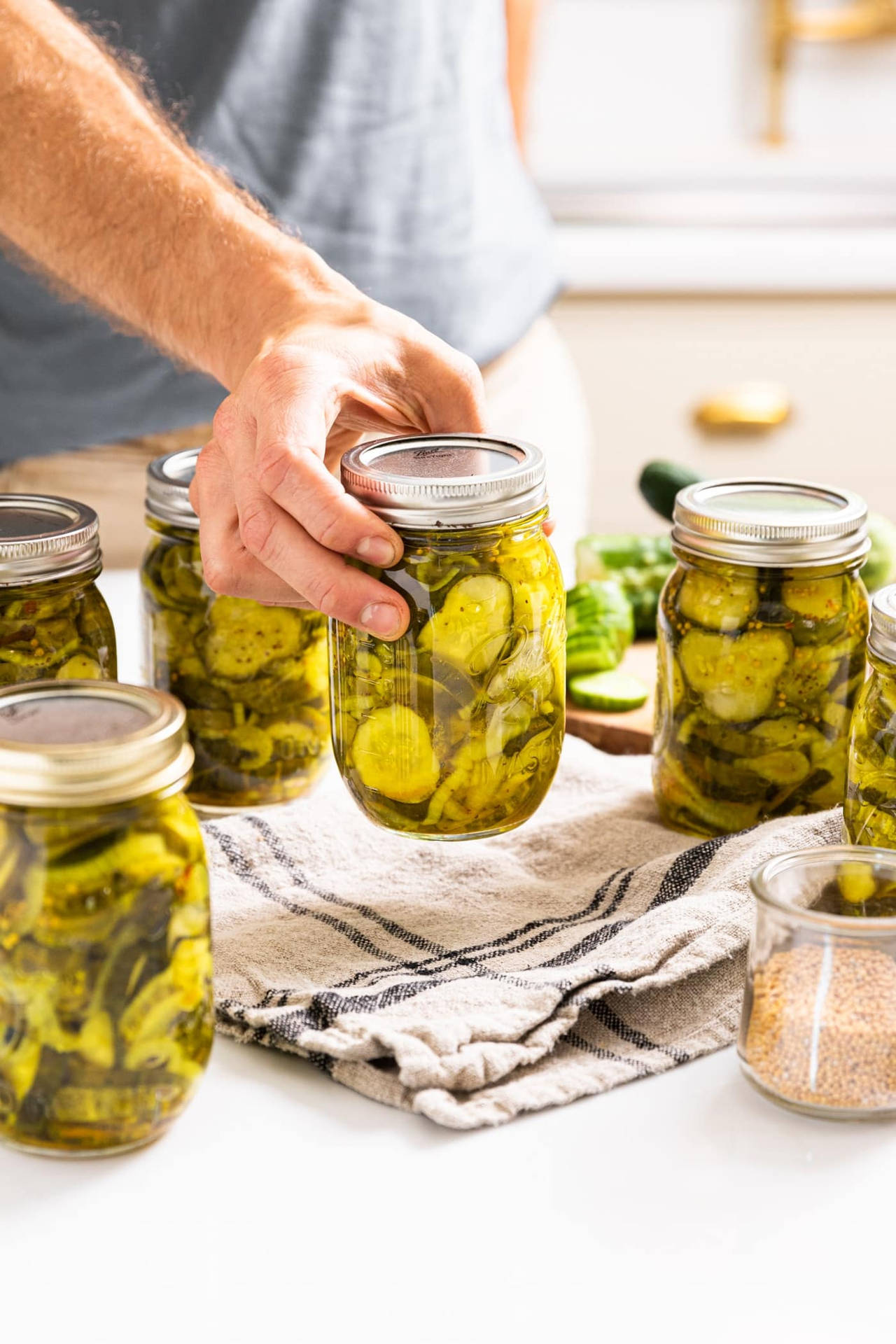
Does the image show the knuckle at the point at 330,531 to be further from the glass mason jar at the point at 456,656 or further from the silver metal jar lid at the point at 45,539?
the silver metal jar lid at the point at 45,539

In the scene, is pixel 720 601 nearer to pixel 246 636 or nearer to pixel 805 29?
pixel 246 636

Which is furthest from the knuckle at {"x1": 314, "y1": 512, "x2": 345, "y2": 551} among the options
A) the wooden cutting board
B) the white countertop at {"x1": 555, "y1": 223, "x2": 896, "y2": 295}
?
the white countertop at {"x1": 555, "y1": 223, "x2": 896, "y2": 295}

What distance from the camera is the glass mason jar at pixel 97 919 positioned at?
0.60 metres

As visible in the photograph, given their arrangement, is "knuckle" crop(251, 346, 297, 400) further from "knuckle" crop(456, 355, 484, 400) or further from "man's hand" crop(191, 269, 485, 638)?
"knuckle" crop(456, 355, 484, 400)

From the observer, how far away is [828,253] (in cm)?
275

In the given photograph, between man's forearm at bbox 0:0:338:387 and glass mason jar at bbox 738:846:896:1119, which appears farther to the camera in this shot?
man's forearm at bbox 0:0:338:387

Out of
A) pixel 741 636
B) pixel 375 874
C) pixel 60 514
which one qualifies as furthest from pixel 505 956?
pixel 60 514

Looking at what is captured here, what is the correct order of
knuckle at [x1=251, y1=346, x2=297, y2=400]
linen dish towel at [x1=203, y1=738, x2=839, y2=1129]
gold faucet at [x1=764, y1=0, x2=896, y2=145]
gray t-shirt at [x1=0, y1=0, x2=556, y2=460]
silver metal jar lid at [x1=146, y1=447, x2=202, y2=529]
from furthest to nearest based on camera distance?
gold faucet at [x1=764, y1=0, x2=896, y2=145] → gray t-shirt at [x1=0, y1=0, x2=556, y2=460] → silver metal jar lid at [x1=146, y1=447, x2=202, y2=529] → knuckle at [x1=251, y1=346, x2=297, y2=400] → linen dish towel at [x1=203, y1=738, x2=839, y2=1129]

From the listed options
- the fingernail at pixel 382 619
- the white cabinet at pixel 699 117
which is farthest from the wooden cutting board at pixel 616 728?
the white cabinet at pixel 699 117

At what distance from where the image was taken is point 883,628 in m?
0.78

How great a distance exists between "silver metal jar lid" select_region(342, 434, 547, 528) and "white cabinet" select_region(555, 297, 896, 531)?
1.93 metres

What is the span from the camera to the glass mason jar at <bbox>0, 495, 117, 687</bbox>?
858 mm

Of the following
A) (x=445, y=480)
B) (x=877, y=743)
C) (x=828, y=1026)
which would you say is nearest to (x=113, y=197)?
(x=445, y=480)

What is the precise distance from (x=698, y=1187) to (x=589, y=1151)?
0.05 meters
